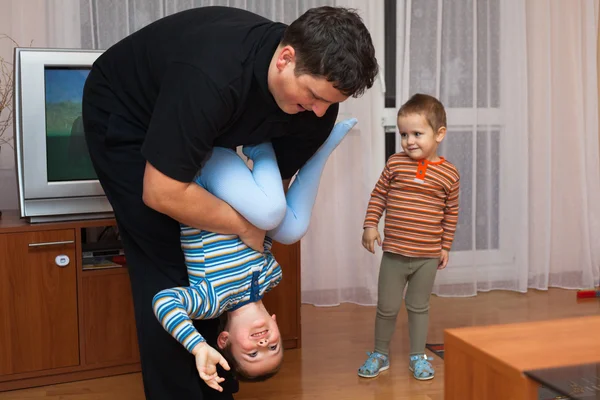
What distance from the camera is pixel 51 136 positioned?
2434mm

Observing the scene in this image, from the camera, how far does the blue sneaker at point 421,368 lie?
8.18 ft

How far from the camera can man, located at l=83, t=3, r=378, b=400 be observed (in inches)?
53.9

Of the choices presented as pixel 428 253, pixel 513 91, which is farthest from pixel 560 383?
pixel 513 91

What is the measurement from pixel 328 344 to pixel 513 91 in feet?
5.32

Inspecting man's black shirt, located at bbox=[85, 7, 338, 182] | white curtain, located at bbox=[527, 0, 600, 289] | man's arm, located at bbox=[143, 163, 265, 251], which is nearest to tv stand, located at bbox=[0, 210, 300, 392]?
man's black shirt, located at bbox=[85, 7, 338, 182]

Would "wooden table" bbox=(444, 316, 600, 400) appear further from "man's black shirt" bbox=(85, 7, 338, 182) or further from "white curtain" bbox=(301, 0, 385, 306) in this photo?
"white curtain" bbox=(301, 0, 385, 306)

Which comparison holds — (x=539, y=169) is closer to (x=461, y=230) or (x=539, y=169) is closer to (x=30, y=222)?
(x=461, y=230)

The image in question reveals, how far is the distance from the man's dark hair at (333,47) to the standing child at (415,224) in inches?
45.0

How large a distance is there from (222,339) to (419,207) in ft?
3.29

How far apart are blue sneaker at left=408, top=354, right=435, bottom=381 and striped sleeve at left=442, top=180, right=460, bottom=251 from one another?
0.41m

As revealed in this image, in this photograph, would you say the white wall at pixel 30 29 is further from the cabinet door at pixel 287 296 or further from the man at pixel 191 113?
the man at pixel 191 113

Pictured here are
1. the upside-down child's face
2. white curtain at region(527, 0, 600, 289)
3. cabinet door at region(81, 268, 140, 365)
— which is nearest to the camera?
the upside-down child's face

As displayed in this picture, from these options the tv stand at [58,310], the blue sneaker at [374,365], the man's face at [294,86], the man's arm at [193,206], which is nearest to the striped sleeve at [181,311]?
the man's arm at [193,206]

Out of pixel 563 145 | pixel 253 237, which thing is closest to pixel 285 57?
pixel 253 237
